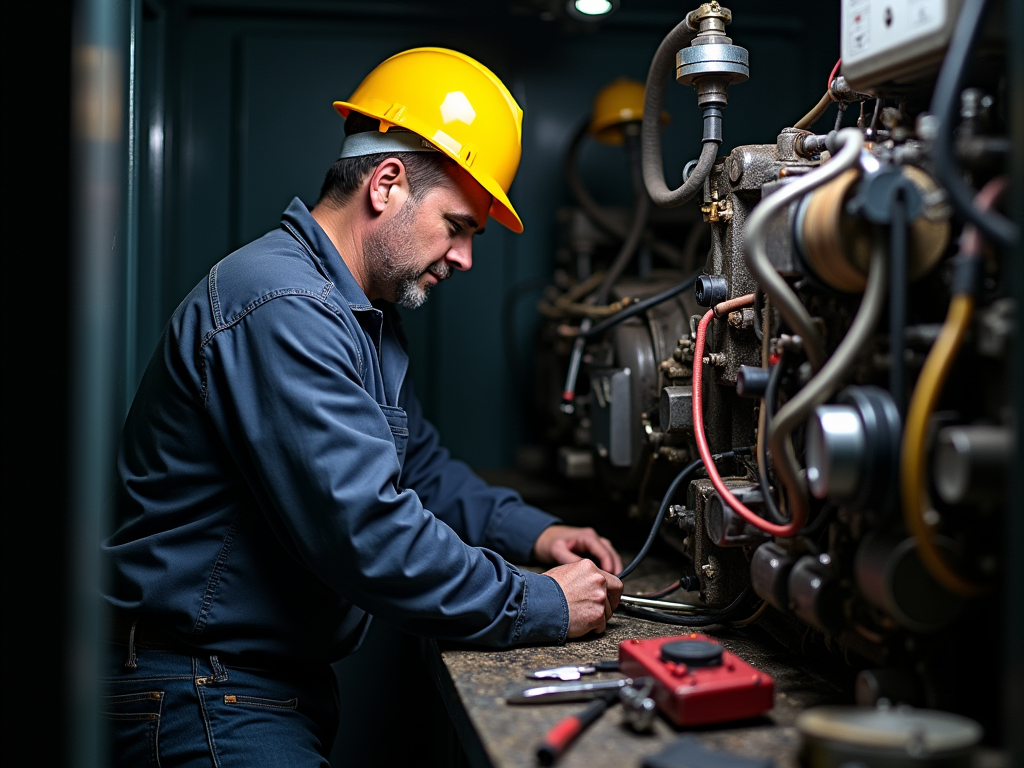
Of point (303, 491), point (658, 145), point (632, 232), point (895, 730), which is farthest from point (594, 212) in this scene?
point (895, 730)

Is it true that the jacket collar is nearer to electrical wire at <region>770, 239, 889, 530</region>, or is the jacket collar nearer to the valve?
the valve

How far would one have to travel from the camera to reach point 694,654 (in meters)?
1.02

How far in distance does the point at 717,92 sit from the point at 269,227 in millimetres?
1307

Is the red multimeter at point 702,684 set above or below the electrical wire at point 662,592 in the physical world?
above

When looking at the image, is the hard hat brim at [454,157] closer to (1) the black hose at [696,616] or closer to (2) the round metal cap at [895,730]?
(1) the black hose at [696,616]

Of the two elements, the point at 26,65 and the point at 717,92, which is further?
the point at 717,92

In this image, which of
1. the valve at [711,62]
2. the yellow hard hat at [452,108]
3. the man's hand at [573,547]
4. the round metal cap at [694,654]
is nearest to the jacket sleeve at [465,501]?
the man's hand at [573,547]

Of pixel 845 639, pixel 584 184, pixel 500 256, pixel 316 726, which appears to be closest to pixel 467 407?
pixel 500 256

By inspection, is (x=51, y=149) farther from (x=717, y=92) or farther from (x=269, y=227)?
(x=269, y=227)

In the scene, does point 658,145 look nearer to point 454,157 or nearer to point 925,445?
point 454,157

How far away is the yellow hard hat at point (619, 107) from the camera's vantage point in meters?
2.10

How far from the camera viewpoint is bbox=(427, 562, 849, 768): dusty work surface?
0.92 m

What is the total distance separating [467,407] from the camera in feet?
7.93

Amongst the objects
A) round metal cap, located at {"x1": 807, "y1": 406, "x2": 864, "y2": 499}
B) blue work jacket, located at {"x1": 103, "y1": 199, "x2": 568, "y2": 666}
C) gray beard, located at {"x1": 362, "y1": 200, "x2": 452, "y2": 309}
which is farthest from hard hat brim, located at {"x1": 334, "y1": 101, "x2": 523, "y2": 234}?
round metal cap, located at {"x1": 807, "y1": 406, "x2": 864, "y2": 499}
